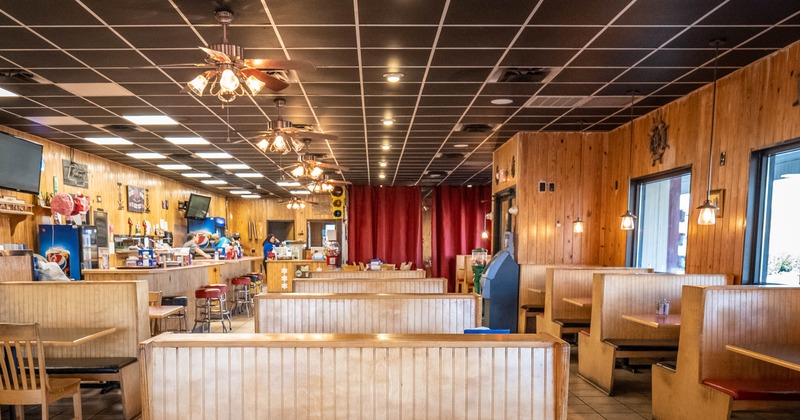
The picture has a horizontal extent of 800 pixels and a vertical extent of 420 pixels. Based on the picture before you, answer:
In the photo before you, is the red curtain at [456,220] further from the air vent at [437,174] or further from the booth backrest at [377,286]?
the booth backrest at [377,286]

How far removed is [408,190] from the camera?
1620 cm

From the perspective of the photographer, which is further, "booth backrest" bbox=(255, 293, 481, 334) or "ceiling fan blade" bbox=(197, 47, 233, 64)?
"booth backrest" bbox=(255, 293, 481, 334)

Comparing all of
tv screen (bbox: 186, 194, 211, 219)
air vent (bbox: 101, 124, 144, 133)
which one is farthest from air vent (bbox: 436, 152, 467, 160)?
tv screen (bbox: 186, 194, 211, 219)

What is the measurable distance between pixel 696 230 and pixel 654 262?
1.41 metres

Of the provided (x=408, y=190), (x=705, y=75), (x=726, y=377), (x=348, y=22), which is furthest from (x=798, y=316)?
(x=408, y=190)

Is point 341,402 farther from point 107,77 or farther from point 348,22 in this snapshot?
point 107,77

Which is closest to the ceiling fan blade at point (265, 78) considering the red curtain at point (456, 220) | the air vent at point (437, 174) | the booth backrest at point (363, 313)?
the booth backrest at point (363, 313)

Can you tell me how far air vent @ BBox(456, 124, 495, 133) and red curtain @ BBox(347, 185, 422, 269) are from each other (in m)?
8.61

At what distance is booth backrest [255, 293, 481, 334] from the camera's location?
4066 millimetres

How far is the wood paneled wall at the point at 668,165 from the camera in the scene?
445 cm

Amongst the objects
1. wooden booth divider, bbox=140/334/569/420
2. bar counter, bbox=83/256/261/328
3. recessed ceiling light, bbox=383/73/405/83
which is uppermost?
recessed ceiling light, bbox=383/73/405/83

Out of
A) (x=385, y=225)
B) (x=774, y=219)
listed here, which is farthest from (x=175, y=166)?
(x=774, y=219)

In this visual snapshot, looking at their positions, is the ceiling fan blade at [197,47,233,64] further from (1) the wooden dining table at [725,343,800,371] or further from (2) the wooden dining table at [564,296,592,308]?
(2) the wooden dining table at [564,296,592,308]

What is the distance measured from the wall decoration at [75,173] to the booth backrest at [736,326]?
410 inches
